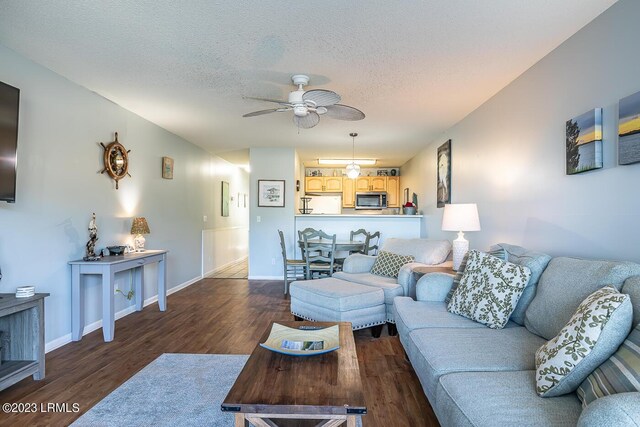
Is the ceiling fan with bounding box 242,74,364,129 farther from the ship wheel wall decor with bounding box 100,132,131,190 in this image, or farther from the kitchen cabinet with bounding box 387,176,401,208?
the kitchen cabinet with bounding box 387,176,401,208

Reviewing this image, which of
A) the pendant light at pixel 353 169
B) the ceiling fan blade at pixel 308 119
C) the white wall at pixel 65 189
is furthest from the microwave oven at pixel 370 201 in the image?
the ceiling fan blade at pixel 308 119

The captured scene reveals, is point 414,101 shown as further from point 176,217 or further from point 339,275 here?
point 176,217

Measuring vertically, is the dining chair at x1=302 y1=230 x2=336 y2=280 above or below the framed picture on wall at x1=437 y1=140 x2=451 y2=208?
below

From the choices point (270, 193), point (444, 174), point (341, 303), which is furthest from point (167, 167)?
point (444, 174)

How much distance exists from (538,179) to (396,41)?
4.97 ft

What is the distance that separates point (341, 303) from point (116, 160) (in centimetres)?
286

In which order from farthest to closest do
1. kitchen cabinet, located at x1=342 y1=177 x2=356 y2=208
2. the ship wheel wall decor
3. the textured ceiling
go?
1. kitchen cabinet, located at x1=342 y1=177 x2=356 y2=208
2. the ship wheel wall decor
3. the textured ceiling

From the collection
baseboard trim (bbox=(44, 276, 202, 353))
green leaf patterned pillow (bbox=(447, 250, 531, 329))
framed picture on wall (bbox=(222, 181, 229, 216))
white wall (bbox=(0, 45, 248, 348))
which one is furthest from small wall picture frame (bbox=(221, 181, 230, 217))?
green leaf patterned pillow (bbox=(447, 250, 531, 329))

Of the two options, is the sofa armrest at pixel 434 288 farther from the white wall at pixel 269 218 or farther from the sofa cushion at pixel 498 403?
the white wall at pixel 269 218

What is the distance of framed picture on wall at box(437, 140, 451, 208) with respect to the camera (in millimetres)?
4641

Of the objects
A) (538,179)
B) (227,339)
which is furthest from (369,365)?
(538,179)

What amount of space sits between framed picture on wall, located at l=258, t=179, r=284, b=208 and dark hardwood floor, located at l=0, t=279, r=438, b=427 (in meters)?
1.92

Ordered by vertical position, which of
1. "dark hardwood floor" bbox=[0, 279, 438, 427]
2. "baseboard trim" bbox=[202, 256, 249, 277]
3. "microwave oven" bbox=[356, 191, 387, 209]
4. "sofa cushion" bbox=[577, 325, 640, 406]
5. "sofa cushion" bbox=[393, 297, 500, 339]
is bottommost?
"baseboard trim" bbox=[202, 256, 249, 277]

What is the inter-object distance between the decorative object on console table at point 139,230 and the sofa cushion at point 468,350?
3.17 m
